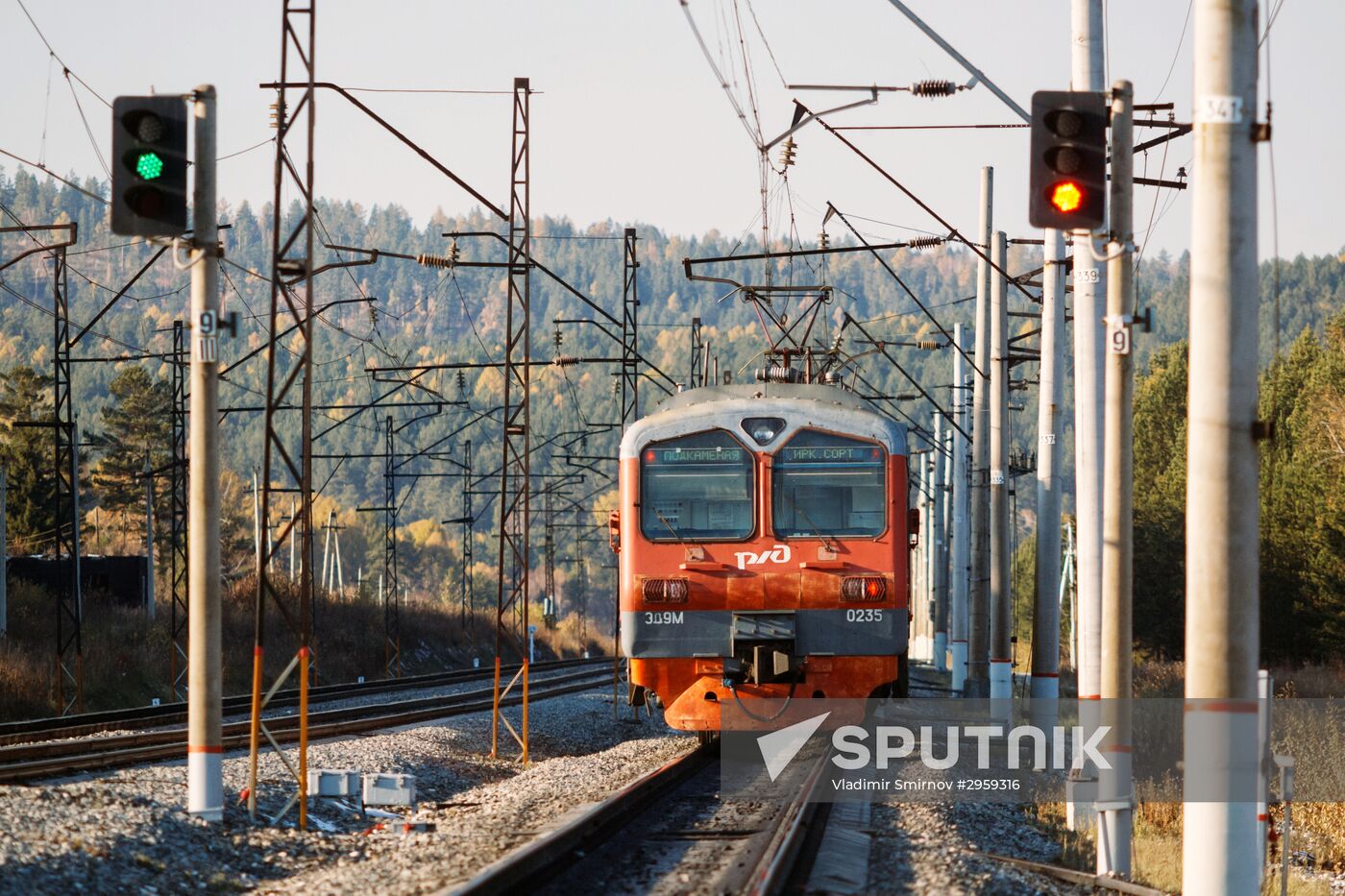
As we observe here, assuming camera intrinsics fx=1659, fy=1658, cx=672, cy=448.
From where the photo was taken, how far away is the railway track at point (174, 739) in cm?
1581

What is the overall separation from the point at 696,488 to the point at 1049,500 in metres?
4.19

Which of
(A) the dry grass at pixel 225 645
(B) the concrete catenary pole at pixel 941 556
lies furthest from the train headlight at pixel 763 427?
(B) the concrete catenary pole at pixel 941 556

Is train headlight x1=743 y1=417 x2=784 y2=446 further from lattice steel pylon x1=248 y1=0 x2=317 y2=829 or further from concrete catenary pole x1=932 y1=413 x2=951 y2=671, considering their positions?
concrete catenary pole x1=932 y1=413 x2=951 y2=671

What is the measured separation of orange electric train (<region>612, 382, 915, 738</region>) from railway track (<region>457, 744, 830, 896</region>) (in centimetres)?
201

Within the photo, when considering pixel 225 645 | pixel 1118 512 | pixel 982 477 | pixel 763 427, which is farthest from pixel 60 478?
pixel 1118 512

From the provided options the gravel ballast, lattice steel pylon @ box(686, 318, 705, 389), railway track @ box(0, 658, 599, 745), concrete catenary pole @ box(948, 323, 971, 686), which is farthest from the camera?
concrete catenary pole @ box(948, 323, 971, 686)

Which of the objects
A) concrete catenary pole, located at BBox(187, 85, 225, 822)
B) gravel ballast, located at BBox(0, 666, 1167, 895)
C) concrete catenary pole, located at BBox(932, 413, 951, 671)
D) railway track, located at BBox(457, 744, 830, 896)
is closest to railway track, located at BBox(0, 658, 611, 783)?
gravel ballast, located at BBox(0, 666, 1167, 895)

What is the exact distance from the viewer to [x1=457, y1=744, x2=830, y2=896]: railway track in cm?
934

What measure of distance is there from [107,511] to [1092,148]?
82401 millimetres

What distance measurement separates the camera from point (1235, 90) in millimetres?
7484

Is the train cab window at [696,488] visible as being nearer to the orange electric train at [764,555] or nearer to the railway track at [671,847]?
the orange electric train at [764,555]

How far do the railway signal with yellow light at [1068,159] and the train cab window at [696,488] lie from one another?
308 inches

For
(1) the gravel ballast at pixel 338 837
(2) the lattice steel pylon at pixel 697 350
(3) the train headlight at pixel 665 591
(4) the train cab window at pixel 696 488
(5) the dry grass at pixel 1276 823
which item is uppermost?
(2) the lattice steel pylon at pixel 697 350

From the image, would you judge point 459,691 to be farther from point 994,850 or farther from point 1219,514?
point 1219,514
